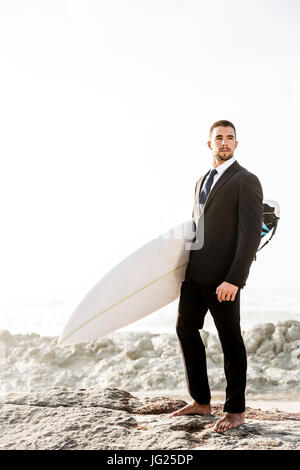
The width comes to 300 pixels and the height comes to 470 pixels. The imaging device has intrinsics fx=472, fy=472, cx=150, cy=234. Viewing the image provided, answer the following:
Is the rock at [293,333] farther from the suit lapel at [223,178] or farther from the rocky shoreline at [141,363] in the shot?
the suit lapel at [223,178]

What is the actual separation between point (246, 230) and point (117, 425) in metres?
1.40

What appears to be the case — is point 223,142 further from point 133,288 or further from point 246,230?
point 133,288

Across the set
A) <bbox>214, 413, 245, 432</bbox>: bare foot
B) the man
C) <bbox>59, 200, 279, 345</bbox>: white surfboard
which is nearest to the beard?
the man

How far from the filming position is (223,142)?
288cm

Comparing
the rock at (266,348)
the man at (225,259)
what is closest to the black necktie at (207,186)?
the man at (225,259)

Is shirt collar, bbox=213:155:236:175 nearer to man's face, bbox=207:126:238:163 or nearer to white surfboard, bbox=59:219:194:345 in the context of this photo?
man's face, bbox=207:126:238:163

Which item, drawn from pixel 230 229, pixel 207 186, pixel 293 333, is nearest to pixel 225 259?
pixel 230 229

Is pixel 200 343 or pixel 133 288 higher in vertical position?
pixel 133 288

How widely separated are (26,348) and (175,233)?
4247 mm

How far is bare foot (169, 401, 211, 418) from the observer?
3.01 m

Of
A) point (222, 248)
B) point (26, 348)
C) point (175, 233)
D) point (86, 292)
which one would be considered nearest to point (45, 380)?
point (26, 348)

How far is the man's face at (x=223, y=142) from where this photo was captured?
288 centimetres

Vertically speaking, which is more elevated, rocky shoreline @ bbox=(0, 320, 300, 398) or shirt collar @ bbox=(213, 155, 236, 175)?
shirt collar @ bbox=(213, 155, 236, 175)

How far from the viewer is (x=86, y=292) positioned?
3277 mm
